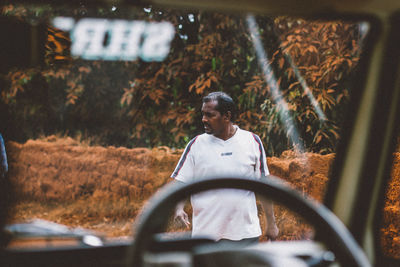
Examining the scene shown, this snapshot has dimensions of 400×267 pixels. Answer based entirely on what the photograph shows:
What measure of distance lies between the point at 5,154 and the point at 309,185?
2.08 metres

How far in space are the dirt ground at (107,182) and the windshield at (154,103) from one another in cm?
1

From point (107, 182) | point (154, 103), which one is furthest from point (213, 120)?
point (154, 103)

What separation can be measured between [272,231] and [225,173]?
0.56m

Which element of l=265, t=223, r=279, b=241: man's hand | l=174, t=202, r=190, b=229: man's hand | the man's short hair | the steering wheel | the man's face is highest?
the man's short hair

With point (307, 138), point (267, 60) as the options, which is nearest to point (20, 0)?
point (307, 138)

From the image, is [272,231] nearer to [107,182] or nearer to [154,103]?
[107,182]

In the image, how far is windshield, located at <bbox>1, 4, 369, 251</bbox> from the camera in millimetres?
2994

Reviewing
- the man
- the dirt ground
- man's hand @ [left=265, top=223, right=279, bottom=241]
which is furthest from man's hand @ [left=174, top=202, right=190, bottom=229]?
man's hand @ [left=265, top=223, right=279, bottom=241]

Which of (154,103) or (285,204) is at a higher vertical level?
(154,103)

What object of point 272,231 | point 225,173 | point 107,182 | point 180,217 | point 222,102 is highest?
point 222,102

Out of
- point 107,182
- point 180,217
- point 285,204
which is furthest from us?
point 107,182

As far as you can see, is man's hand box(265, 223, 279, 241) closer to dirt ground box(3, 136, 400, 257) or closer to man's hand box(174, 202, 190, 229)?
dirt ground box(3, 136, 400, 257)

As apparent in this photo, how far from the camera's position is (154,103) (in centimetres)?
443

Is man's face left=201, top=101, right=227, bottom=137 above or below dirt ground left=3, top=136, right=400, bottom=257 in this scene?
above
